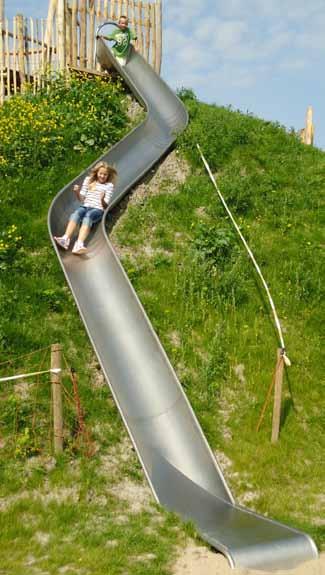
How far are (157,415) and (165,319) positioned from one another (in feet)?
5.98

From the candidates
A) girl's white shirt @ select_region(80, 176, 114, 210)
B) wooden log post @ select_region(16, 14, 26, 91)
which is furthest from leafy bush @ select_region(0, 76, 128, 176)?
girl's white shirt @ select_region(80, 176, 114, 210)

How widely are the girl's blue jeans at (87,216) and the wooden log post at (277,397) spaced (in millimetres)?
4024

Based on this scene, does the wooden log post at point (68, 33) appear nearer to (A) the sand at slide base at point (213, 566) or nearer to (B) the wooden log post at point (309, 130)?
(B) the wooden log post at point (309, 130)

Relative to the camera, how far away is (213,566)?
460 centimetres

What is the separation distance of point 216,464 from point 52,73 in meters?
10.4

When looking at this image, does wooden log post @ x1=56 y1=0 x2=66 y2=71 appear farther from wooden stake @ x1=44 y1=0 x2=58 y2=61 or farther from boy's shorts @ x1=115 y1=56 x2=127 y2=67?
boy's shorts @ x1=115 y1=56 x2=127 y2=67

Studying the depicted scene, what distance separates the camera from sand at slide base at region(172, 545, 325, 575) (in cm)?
454

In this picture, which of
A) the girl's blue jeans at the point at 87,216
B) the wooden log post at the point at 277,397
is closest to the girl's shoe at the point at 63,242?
the girl's blue jeans at the point at 87,216

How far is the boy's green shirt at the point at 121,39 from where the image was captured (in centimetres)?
1425

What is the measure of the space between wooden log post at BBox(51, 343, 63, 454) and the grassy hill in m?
0.18

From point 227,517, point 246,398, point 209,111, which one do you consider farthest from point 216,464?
point 209,111

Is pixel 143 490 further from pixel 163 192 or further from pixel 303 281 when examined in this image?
pixel 163 192

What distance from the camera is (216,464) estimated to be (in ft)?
20.0

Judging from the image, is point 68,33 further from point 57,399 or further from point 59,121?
point 57,399
